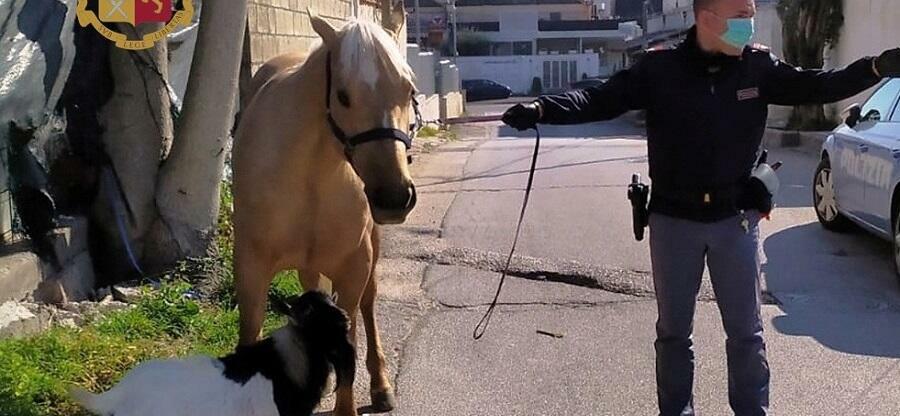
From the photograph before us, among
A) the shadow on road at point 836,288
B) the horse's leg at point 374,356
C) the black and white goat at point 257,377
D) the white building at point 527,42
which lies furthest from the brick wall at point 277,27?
the white building at point 527,42

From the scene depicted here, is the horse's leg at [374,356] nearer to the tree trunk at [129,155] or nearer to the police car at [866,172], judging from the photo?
the tree trunk at [129,155]

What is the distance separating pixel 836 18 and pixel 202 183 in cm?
1689

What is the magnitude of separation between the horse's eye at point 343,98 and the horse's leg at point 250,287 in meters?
0.93

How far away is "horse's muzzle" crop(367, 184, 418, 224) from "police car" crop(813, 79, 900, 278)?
526 cm

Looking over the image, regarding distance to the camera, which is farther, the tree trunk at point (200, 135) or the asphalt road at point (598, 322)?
the tree trunk at point (200, 135)

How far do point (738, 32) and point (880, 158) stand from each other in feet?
16.1

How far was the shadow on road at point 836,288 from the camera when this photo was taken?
21.2ft

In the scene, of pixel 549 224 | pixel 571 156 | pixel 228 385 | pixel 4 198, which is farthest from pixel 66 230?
pixel 571 156

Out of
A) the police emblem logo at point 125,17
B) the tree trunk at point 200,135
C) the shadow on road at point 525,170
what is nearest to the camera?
the police emblem logo at point 125,17

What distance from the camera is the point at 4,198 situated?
5.80 meters

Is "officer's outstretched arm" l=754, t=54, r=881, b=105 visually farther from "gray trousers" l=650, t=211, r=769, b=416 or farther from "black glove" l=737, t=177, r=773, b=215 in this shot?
"gray trousers" l=650, t=211, r=769, b=416

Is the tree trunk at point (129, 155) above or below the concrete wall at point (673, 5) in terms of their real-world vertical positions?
above

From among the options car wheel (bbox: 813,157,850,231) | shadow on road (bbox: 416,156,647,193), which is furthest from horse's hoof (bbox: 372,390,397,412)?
shadow on road (bbox: 416,156,647,193)

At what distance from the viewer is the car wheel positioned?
9.62m
